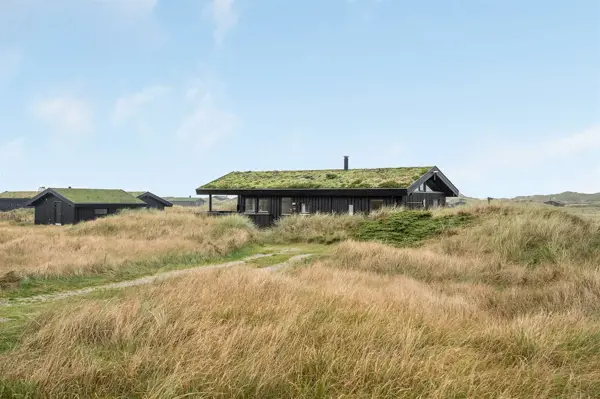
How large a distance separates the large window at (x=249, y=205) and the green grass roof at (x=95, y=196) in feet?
59.2

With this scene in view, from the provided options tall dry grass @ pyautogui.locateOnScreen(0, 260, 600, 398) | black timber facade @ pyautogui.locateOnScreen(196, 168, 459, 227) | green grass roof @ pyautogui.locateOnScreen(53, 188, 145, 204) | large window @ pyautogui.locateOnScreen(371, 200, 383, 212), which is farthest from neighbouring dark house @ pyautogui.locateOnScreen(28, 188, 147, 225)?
tall dry grass @ pyautogui.locateOnScreen(0, 260, 600, 398)

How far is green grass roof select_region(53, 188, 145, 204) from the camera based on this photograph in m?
40.1

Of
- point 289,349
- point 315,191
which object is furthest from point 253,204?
point 289,349

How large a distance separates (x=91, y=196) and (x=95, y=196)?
0.58 meters

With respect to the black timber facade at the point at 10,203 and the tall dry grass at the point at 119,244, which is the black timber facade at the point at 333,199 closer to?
the tall dry grass at the point at 119,244

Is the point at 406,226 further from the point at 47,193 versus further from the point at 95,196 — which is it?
the point at 47,193

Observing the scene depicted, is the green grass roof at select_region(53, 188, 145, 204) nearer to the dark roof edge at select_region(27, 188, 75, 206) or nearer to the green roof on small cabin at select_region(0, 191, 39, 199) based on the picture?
the dark roof edge at select_region(27, 188, 75, 206)

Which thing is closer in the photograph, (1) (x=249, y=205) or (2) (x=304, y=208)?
(2) (x=304, y=208)

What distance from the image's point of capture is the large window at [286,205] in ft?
97.2

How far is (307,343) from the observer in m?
4.89

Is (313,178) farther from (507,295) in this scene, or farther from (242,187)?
(507,295)

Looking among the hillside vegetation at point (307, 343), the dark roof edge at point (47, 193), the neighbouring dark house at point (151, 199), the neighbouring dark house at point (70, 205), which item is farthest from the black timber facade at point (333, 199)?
the neighbouring dark house at point (151, 199)

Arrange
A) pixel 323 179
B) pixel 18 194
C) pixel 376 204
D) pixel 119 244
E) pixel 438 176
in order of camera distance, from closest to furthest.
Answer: pixel 119 244 → pixel 376 204 → pixel 323 179 → pixel 438 176 → pixel 18 194

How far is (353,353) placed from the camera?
460 cm
